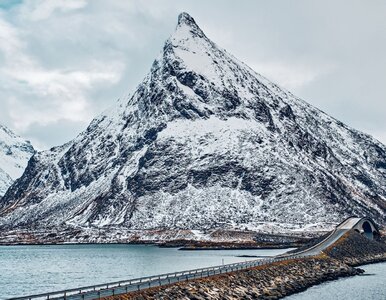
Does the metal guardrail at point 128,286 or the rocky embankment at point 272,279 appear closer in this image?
the metal guardrail at point 128,286

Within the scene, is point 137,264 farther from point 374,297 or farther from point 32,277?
point 374,297

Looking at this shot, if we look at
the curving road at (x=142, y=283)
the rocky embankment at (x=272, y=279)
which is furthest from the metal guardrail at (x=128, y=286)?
the rocky embankment at (x=272, y=279)

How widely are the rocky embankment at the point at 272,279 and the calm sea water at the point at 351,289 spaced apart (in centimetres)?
272

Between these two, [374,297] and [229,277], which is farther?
[374,297]

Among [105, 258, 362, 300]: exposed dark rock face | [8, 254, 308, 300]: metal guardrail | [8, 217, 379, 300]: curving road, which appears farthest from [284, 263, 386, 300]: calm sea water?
[8, 254, 308, 300]: metal guardrail

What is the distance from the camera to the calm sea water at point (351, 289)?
100m

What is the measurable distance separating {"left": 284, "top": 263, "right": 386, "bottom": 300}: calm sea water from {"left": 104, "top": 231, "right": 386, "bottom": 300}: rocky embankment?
2.72 m

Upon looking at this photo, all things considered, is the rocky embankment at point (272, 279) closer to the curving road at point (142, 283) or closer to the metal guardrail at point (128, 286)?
the metal guardrail at point (128, 286)

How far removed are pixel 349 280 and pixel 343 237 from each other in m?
56.3

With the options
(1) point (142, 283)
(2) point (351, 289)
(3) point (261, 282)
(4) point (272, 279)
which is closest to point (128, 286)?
(1) point (142, 283)

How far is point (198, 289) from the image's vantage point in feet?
270

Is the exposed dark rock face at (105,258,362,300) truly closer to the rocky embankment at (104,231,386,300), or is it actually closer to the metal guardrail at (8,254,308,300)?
the rocky embankment at (104,231,386,300)

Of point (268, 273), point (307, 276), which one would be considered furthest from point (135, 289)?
point (307, 276)

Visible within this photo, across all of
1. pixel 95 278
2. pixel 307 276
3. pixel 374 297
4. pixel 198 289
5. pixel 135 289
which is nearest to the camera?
pixel 135 289
